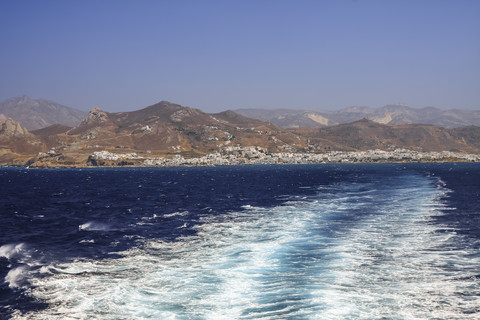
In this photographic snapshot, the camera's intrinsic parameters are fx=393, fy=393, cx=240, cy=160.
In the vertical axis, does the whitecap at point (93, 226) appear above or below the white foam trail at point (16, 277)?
below

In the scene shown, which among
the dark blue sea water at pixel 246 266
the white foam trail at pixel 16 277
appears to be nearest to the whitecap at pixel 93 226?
the dark blue sea water at pixel 246 266

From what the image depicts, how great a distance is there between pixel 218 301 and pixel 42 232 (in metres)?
32.4

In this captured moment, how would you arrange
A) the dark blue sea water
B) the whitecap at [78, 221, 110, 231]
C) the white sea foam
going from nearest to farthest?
the dark blue sea water, the white sea foam, the whitecap at [78, 221, 110, 231]

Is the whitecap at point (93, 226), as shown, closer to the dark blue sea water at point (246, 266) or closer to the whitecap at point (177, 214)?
the dark blue sea water at point (246, 266)

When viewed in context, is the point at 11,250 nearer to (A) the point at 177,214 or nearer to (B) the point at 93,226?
(B) the point at 93,226

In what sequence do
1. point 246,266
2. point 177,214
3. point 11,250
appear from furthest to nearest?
1. point 177,214
2. point 11,250
3. point 246,266

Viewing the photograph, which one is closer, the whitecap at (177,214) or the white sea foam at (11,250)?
the white sea foam at (11,250)

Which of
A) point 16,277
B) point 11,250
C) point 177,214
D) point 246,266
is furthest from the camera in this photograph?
point 177,214

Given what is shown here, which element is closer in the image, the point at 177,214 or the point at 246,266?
the point at 246,266

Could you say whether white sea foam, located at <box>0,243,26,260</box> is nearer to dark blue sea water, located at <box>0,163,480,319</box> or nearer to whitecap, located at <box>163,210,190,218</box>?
Result: dark blue sea water, located at <box>0,163,480,319</box>

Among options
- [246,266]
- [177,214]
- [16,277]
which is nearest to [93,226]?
[177,214]

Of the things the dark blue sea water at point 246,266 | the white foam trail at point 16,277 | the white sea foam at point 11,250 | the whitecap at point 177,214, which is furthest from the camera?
the whitecap at point 177,214

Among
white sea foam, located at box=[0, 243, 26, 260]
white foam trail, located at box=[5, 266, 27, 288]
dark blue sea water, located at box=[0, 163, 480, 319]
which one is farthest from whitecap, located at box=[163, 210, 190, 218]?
white foam trail, located at box=[5, 266, 27, 288]

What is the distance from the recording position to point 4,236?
145 feet
